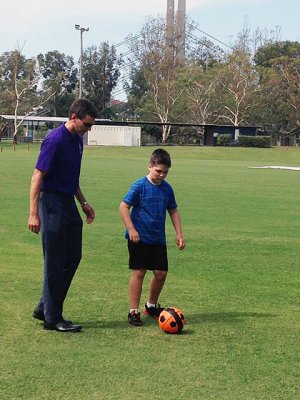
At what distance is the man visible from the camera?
19.0ft

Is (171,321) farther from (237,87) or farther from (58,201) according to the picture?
(237,87)

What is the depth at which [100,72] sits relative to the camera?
10606cm

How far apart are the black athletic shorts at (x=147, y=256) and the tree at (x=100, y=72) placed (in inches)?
3952

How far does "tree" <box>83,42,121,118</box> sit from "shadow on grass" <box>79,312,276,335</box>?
100200 millimetres

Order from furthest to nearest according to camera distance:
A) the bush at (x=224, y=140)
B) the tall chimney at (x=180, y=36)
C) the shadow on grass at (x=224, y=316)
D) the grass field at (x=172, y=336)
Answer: the tall chimney at (x=180, y=36)
the bush at (x=224, y=140)
the shadow on grass at (x=224, y=316)
the grass field at (x=172, y=336)

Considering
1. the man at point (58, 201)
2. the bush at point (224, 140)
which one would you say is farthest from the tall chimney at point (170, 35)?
the man at point (58, 201)

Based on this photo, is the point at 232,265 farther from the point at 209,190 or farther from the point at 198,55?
the point at 198,55

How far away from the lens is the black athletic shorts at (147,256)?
20.5 feet

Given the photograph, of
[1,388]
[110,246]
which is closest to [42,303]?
[1,388]

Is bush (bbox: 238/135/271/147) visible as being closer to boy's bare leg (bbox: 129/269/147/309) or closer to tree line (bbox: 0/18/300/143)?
tree line (bbox: 0/18/300/143)

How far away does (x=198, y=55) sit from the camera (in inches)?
3971

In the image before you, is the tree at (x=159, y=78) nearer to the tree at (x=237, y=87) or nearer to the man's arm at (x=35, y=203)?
the tree at (x=237, y=87)

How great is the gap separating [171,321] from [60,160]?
1.75 metres

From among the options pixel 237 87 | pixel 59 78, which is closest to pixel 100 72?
pixel 59 78
